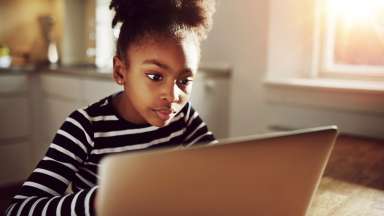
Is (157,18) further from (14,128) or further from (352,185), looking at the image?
(14,128)

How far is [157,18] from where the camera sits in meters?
0.70

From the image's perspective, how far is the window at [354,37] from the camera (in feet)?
6.23

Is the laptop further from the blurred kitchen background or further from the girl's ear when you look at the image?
the blurred kitchen background

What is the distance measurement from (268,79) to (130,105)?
1.26 metres

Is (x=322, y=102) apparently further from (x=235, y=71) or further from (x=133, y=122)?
(x=133, y=122)

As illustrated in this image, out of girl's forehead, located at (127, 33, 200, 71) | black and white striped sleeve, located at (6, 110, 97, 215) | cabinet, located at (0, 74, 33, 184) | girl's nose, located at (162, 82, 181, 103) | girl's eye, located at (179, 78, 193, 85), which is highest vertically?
girl's forehead, located at (127, 33, 200, 71)

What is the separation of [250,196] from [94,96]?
1.95m

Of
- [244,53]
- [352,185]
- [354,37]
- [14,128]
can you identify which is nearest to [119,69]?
[352,185]

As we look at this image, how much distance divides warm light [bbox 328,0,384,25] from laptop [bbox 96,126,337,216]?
5.34ft

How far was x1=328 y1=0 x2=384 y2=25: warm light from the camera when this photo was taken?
190cm

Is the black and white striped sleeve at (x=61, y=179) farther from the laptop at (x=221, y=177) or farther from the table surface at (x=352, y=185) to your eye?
the table surface at (x=352, y=185)

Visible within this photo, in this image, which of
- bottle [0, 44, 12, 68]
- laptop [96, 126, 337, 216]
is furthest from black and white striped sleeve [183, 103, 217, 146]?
bottle [0, 44, 12, 68]

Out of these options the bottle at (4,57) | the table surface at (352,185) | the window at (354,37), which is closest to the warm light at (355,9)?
the window at (354,37)

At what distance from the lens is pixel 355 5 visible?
1.97 metres
